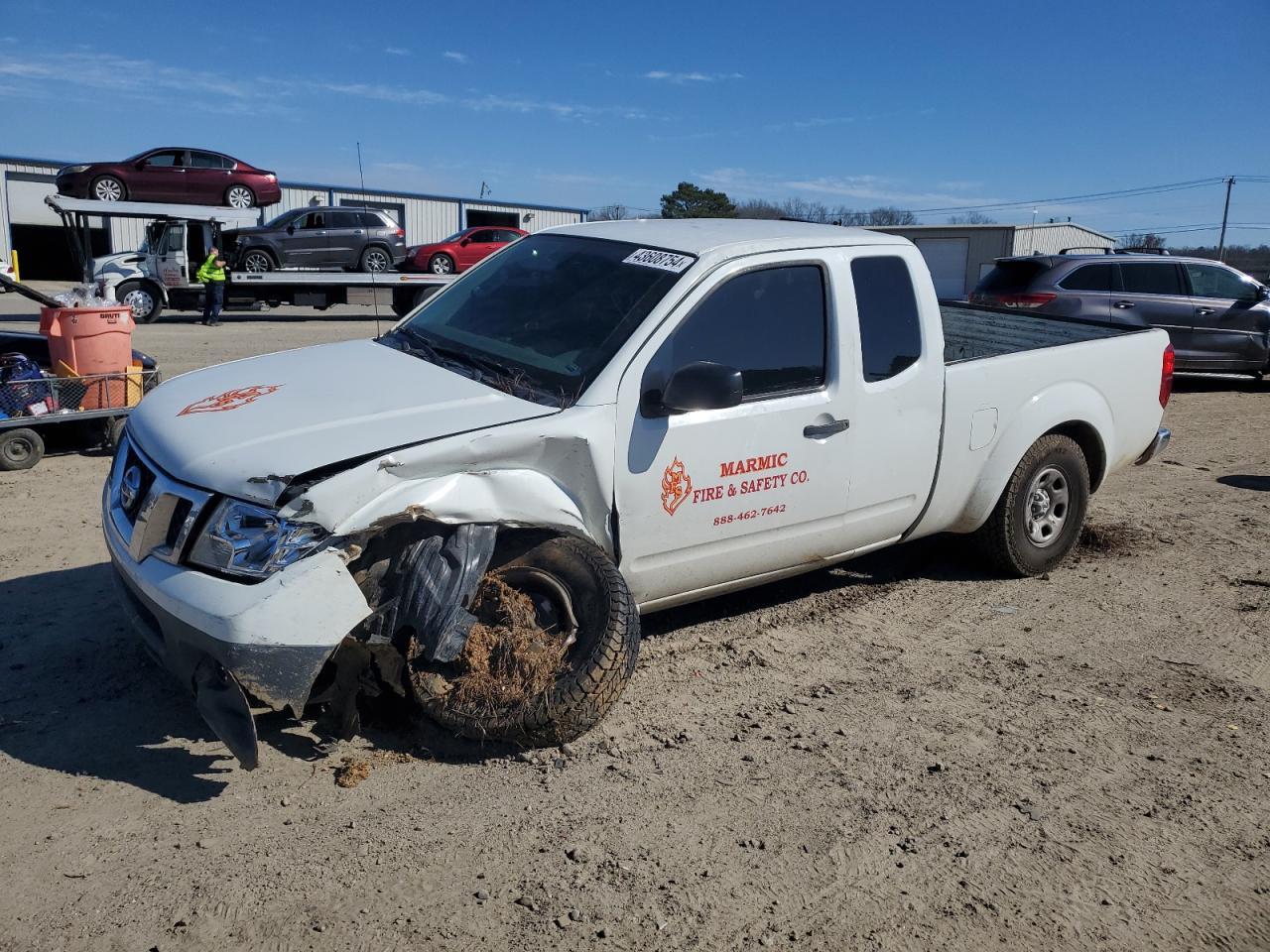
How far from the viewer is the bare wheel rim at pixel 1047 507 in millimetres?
5738

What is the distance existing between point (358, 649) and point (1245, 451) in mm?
9042

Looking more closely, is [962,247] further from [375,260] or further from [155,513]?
[155,513]

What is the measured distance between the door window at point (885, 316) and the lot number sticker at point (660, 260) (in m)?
0.87

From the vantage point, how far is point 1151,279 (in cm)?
1356

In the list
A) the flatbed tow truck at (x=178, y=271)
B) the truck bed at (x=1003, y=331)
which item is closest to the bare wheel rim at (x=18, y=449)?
the truck bed at (x=1003, y=331)

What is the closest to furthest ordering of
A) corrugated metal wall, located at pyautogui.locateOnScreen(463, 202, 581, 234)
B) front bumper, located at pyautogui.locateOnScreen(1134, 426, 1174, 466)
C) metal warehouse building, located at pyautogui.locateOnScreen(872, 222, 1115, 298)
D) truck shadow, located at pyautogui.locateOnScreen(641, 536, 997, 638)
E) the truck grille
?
1. the truck grille
2. truck shadow, located at pyautogui.locateOnScreen(641, 536, 997, 638)
3. front bumper, located at pyautogui.locateOnScreen(1134, 426, 1174, 466)
4. metal warehouse building, located at pyautogui.locateOnScreen(872, 222, 1115, 298)
5. corrugated metal wall, located at pyautogui.locateOnScreen(463, 202, 581, 234)

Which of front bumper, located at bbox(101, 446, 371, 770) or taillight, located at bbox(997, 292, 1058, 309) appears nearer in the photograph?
front bumper, located at bbox(101, 446, 371, 770)

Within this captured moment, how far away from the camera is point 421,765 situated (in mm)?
3709

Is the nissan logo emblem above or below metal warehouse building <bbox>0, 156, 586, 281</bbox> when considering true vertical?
below

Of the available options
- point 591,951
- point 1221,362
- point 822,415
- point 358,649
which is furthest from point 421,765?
point 1221,362

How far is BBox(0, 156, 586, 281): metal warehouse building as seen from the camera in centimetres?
3784

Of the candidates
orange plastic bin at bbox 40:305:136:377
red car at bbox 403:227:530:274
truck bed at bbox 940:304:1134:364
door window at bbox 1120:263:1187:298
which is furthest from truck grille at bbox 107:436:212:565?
red car at bbox 403:227:530:274

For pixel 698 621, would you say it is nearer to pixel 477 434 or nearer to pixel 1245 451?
pixel 477 434

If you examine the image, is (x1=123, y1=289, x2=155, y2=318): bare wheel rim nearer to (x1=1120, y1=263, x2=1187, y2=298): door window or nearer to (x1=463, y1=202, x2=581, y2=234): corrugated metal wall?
(x1=1120, y1=263, x2=1187, y2=298): door window
